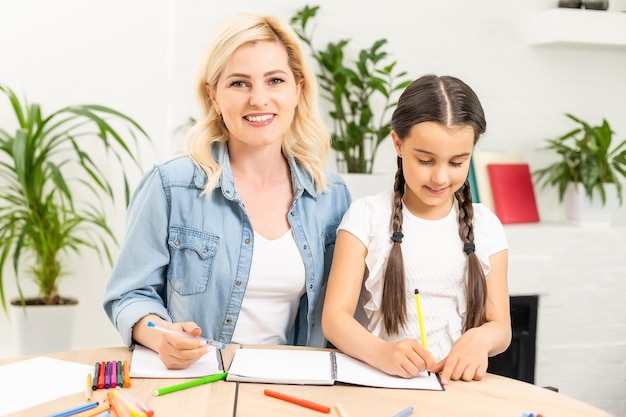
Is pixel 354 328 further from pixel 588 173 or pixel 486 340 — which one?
pixel 588 173

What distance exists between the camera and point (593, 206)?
3.20 metres

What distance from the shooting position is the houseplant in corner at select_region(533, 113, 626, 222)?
3.13 metres

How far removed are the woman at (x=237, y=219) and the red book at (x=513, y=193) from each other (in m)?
1.45

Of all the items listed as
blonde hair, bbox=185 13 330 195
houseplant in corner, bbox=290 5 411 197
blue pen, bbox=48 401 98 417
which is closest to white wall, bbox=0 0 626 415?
houseplant in corner, bbox=290 5 411 197

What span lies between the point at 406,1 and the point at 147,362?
2178 millimetres

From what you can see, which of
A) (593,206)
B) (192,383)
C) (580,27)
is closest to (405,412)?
(192,383)

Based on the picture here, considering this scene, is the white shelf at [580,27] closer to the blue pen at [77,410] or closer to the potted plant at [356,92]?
the potted plant at [356,92]

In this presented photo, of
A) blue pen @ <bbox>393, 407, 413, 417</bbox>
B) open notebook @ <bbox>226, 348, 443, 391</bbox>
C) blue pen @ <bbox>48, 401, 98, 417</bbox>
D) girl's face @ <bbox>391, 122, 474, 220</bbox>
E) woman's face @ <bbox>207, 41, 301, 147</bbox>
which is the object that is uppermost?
woman's face @ <bbox>207, 41, 301, 147</bbox>

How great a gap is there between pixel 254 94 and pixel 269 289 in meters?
0.43

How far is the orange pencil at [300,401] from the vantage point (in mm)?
1239

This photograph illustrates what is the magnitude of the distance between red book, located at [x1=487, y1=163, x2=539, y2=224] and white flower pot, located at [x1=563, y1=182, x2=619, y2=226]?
0.52ft

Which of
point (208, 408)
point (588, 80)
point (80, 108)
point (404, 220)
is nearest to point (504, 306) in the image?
point (404, 220)

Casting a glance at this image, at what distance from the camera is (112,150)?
10.2 ft

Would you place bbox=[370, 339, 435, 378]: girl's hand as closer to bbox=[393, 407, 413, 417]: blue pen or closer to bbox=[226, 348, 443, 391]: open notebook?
bbox=[226, 348, 443, 391]: open notebook
